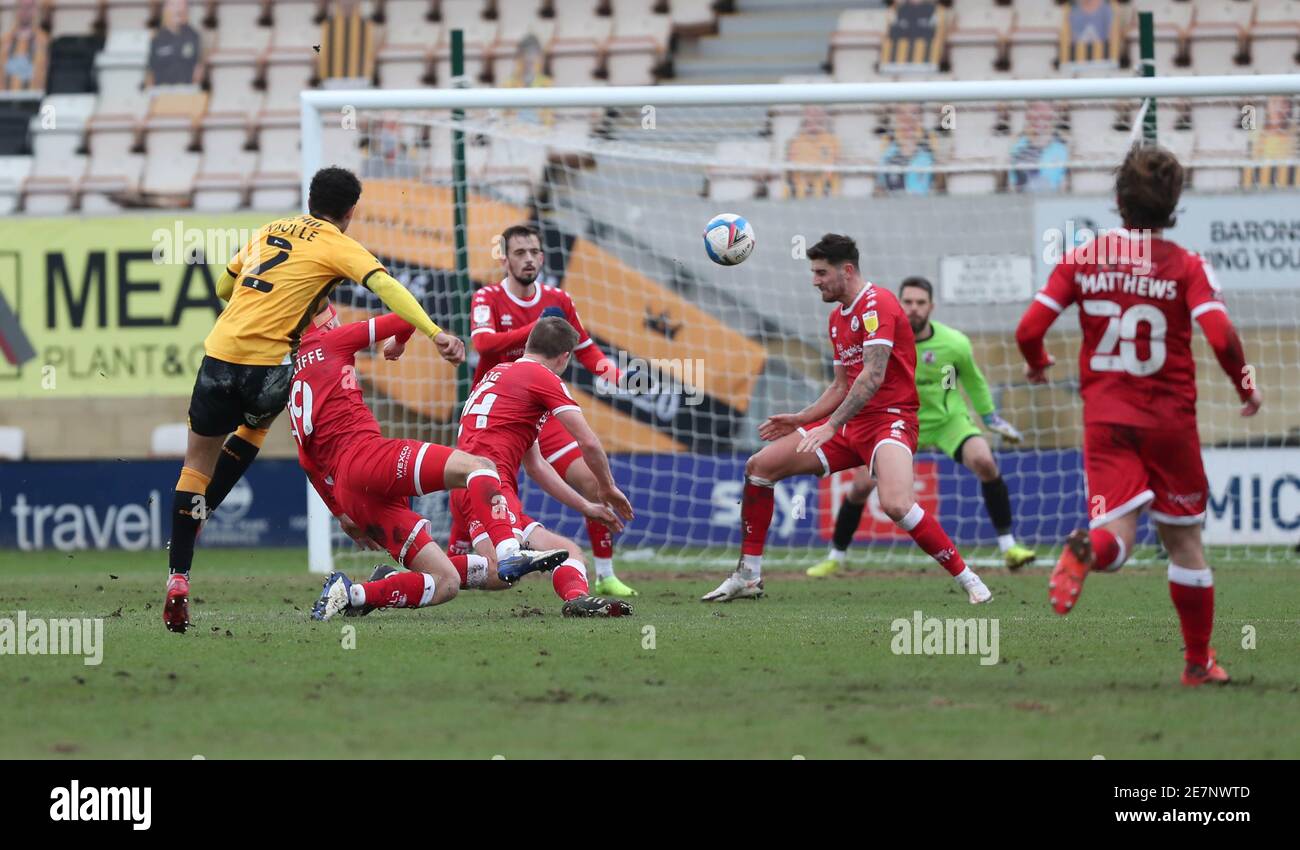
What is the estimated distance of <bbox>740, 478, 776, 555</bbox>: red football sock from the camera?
1044 cm

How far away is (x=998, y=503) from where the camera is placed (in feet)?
41.6

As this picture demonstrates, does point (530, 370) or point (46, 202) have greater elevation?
point (46, 202)

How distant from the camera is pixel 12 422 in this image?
1608 centimetres

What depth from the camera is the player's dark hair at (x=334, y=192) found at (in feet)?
27.6

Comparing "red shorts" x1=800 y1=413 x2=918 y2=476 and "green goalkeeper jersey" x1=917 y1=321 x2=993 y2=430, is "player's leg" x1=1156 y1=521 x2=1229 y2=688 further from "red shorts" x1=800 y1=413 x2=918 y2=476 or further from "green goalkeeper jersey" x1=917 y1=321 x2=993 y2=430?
"green goalkeeper jersey" x1=917 y1=321 x2=993 y2=430

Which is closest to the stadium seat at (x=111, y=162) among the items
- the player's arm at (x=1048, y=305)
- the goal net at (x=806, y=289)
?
the goal net at (x=806, y=289)

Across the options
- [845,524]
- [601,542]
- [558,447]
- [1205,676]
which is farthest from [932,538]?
[1205,676]

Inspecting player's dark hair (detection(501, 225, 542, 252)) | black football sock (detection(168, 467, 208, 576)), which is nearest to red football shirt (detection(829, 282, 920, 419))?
player's dark hair (detection(501, 225, 542, 252))

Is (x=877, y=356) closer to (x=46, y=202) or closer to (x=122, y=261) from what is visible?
(x=122, y=261)

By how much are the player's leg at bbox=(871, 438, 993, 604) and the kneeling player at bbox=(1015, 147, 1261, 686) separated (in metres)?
3.27

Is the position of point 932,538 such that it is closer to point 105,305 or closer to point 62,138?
point 105,305

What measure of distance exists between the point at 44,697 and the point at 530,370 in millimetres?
3655
